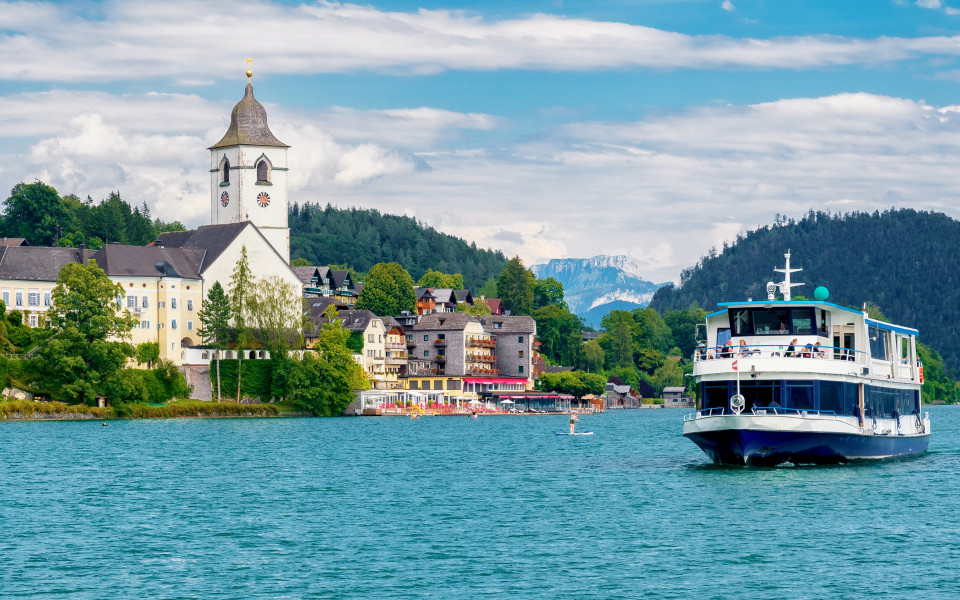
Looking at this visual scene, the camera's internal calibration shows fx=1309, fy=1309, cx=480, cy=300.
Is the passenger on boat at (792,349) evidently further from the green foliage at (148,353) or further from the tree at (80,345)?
the green foliage at (148,353)

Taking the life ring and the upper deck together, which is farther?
the upper deck

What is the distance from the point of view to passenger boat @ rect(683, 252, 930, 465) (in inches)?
2066

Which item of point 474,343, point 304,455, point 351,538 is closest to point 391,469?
point 304,455

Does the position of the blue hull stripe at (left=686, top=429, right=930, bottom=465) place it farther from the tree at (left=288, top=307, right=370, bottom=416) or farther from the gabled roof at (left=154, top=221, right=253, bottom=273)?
the gabled roof at (left=154, top=221, right=253, bottom=273)

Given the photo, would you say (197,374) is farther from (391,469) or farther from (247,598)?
(247,598)

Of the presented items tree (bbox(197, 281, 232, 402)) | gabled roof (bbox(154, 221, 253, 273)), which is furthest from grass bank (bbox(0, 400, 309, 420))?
gabled roof (bbox(154, 221, 253, 273))

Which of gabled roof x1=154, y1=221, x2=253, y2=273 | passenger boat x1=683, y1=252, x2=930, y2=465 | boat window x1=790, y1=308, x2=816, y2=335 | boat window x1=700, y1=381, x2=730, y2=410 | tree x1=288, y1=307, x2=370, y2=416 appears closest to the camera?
passenger boat x1=683, y1=252, x2=930, y2=465

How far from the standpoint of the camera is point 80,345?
110688mm

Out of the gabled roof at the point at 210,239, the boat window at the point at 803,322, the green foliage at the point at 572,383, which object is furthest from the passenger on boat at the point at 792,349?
the green foliage at the point at 572,383

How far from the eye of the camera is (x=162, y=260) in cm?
13762

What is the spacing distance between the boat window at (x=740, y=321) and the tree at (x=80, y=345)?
229 ft

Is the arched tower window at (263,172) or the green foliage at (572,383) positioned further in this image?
the green foliage at (572,383)

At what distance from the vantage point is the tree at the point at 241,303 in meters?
132

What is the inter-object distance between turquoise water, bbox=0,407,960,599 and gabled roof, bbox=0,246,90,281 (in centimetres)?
6251
